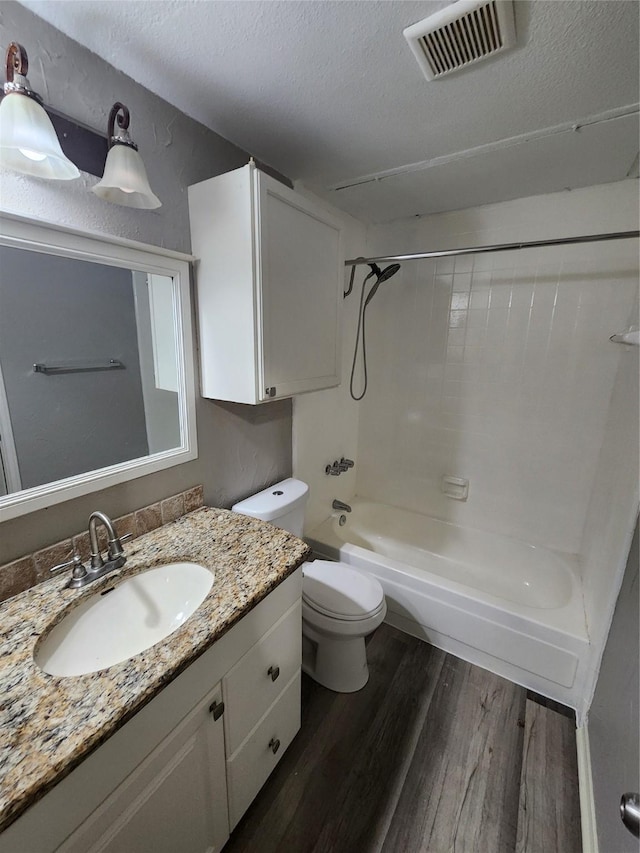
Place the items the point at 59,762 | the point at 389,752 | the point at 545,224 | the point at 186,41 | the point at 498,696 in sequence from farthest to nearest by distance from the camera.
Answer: the point at 545,224 < the point at 498,696 < the point at 389,752 < the point at 186,41 < the point at 59,762

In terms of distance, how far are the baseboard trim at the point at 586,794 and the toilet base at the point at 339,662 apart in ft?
2.65

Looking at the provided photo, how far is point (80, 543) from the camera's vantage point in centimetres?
106

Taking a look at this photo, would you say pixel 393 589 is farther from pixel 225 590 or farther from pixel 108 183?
pixel 108 183

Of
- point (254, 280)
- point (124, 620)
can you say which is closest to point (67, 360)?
point (254, 280)

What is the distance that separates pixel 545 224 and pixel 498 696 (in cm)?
232

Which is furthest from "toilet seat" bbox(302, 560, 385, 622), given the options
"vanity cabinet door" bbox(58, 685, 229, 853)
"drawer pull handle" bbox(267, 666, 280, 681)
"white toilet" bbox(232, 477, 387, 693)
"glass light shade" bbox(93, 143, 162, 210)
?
"glass light shade" bbox(93, 143, 162, 210)

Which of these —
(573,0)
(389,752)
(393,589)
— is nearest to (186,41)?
(573,0)

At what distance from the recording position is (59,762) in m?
0.55

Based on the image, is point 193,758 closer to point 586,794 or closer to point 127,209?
point 586,794

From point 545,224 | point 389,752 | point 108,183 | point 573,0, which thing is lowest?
point 389,752

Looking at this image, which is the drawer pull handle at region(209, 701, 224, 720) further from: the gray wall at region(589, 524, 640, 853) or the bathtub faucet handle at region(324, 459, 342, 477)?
the bathtub faucet handle at region(324, 459, 342, 477)

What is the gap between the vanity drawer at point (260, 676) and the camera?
0.95 meters

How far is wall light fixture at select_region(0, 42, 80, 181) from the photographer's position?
74 centimetres

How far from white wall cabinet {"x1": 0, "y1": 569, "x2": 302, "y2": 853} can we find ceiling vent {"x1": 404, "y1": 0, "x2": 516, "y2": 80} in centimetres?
153
